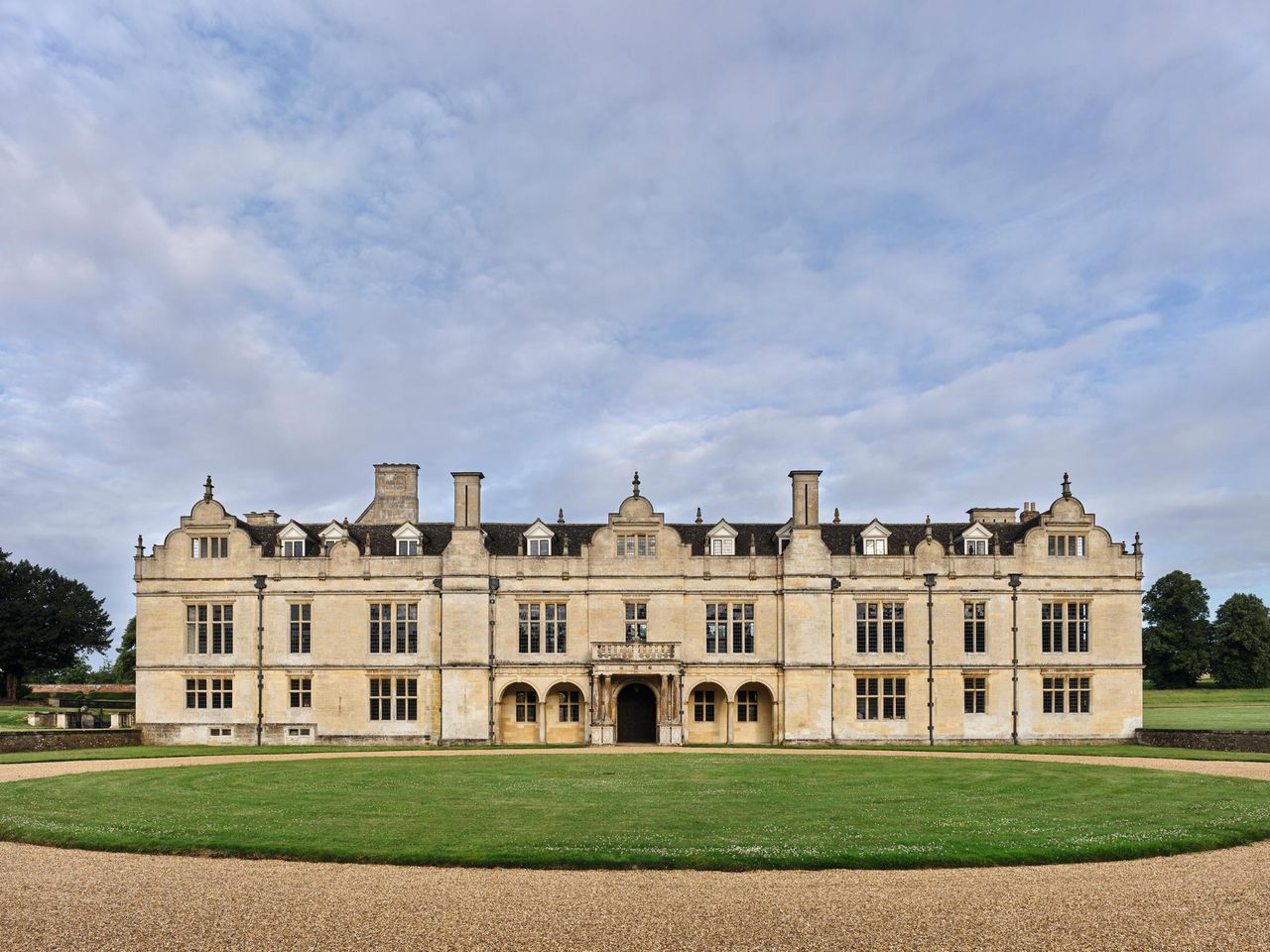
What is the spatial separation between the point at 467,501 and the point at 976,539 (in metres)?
21.3

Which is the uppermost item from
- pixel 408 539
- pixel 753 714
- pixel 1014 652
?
pixel 408 539

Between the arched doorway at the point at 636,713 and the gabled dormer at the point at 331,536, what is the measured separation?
13.5 meters

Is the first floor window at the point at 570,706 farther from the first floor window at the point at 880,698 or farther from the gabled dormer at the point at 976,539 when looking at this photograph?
the gabled dormer at the point at 976,539

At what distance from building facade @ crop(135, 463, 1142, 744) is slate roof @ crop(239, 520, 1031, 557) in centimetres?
62

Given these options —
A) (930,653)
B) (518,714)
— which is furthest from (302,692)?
(930,653)

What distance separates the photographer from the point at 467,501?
4234 centimetres

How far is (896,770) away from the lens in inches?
1065

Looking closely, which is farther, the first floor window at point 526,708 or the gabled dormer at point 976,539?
the first floor window at point 526,708

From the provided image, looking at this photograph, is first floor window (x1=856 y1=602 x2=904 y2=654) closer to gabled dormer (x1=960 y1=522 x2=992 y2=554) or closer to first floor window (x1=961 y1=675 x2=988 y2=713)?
first floor window (x1=961 y1=675 x2=988 y2=713)

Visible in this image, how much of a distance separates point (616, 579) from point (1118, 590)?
20.9m

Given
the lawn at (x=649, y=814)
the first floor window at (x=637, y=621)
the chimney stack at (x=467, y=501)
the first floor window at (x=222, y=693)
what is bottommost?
the first floor window at (x=222, y=693)

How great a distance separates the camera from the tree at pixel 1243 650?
264 ft

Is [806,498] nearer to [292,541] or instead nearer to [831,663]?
[831,663]

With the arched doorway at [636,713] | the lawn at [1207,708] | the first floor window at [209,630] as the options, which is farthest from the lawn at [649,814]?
the lawn at [1207,708]
